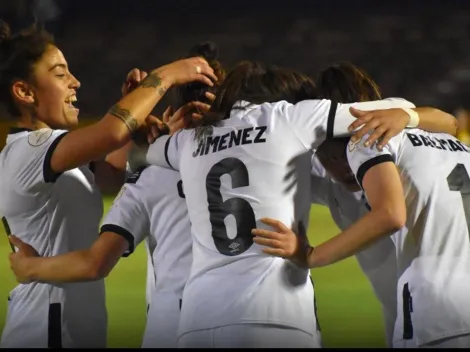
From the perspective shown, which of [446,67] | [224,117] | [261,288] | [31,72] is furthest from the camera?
[446,67]

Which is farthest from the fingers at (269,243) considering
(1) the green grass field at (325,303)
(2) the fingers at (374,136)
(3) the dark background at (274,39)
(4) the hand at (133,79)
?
(3) the dark background at (274,39)

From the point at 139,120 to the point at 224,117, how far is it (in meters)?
0.27

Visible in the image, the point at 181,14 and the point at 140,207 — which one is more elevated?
the point at 140,207

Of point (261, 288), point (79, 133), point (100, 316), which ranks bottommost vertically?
point (100, 316)

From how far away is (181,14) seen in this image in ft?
46.6

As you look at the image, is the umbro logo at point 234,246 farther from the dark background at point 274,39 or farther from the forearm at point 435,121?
the dark background at point 274,39

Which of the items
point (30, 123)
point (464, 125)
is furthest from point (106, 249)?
point (464, 125)

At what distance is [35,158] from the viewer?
247 cm

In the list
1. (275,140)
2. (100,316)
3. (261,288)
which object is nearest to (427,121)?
(275,140)

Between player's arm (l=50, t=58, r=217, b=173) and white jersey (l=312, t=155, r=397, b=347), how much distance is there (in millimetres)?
496

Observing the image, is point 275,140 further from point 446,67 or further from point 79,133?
point 446,67

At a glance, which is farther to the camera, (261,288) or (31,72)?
(31,72)

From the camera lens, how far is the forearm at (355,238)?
2.08 metres

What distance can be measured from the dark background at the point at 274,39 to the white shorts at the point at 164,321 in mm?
10482
